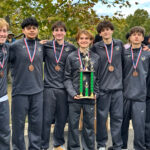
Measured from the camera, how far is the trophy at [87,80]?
430 centimetres

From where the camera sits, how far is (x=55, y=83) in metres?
4.51

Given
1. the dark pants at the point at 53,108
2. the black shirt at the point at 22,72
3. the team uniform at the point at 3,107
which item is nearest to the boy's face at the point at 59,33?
the black shirt at the point at 22,72

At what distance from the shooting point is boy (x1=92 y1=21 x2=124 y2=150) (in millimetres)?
4562

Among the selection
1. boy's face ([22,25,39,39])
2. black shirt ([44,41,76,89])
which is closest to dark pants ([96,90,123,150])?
black shirt ([44,41,76,89])

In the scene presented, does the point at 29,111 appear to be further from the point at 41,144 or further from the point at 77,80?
the point at 77,80

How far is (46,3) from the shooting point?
752 centimetres

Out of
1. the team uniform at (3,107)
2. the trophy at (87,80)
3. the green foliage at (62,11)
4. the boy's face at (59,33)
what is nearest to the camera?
the team uniform at (3,107)

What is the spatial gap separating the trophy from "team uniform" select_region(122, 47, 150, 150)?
722mm

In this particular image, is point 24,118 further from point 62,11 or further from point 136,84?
point 62,11

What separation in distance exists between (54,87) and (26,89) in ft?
1.82

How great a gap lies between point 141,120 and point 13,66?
2.49 metres

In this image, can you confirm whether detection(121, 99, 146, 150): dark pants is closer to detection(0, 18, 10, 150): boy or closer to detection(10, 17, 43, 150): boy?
detection(10, 17, 43, 150): boy

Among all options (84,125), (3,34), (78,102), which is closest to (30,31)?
(3,34)

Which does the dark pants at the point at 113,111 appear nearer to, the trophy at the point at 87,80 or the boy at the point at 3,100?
the trophy at the point at 87,80
